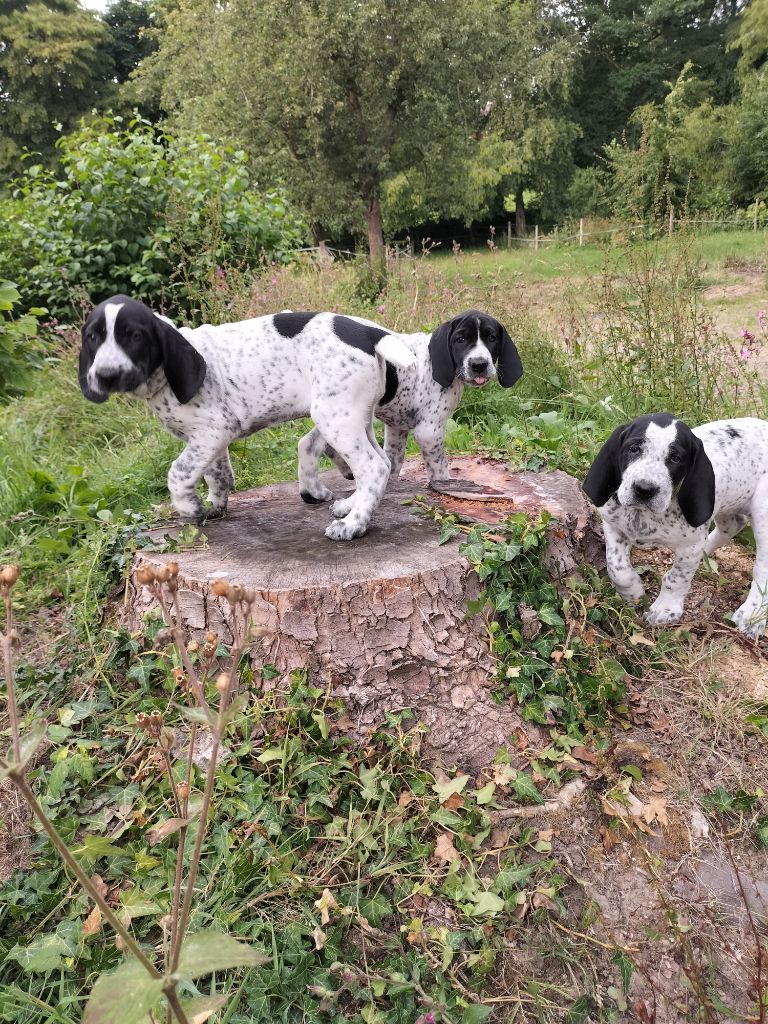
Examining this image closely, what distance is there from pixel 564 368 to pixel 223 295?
3059mm

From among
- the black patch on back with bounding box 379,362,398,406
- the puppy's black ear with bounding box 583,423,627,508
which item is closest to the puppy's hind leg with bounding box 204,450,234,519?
the black patch on back with bounding box 379,362,398,406

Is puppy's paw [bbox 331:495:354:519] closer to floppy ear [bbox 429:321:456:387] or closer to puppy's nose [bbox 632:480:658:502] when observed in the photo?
floppy ear [bbox 429:321:456:387]

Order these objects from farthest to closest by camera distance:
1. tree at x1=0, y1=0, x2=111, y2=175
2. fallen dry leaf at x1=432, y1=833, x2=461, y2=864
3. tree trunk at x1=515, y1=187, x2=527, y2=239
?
tree trunk at x1=515, y1=187, x2=527, y2=239 < tree at x1=0, y1=0, x2=111, y2=175 < fallen dry leaf at x1=432, y1=833, x2=461, y2=864

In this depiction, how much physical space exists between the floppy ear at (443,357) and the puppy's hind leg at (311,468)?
0.62m

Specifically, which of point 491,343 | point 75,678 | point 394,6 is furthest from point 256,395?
point 394,6

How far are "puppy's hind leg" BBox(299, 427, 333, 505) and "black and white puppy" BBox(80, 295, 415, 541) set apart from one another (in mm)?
232

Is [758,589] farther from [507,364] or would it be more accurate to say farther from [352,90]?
[352,90]

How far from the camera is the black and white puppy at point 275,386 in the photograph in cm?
296

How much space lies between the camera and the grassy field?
2078mm

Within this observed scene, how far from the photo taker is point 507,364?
3.25 metres

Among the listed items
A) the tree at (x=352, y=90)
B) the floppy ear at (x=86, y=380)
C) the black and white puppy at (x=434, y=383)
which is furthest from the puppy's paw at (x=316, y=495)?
the tree at (x=352, y=90)

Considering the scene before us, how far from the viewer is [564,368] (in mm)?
5672

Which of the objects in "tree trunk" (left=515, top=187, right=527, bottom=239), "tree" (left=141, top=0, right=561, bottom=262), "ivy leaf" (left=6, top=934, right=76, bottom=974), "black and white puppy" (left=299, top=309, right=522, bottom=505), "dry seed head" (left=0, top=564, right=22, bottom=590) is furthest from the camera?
"tree trunk" (left=515, top=187, right=527, bottom=239)

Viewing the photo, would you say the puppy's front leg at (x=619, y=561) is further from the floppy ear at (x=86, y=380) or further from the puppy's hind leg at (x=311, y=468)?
the floppy ear at (x=86, y=380)
